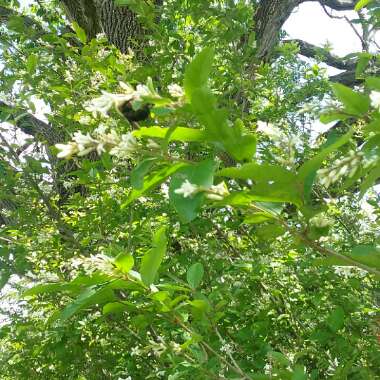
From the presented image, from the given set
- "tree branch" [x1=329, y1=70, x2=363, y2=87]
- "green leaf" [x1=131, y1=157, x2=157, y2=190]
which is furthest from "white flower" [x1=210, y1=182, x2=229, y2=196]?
"tree branch" [x1=329, y1=70, x2=363, y2=87]

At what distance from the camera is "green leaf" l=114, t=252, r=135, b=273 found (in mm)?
1022

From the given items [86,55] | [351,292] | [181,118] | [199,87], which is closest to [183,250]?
[351,292]

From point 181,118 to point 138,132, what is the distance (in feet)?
0.40

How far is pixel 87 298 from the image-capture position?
3.34 feet

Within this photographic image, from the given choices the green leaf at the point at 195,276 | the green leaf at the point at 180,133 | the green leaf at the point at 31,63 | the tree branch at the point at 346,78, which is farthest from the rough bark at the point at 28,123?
the tree branch at the point at 346,78

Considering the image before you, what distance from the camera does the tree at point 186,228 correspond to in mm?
914

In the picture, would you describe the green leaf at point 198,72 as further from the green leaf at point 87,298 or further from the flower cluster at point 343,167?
the green leaf at point 87,298

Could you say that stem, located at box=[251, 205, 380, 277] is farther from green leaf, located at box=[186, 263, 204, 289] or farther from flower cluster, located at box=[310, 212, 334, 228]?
green leaf, located at box=[186, 263, 204, 289]

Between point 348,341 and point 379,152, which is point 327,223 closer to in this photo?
point 379,152

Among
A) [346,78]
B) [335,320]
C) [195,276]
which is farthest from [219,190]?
[346,78]

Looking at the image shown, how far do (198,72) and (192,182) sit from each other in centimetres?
18

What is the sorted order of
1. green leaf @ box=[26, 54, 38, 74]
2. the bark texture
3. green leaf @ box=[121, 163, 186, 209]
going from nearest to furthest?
green leaf @ box=[121, 163, 186, 209] → green leaf @ box=[26, 54, 38, 74] → the bark texture

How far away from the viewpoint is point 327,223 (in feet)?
2.95

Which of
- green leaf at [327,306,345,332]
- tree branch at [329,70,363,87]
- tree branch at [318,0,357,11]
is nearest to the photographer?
green leaf at [327,306,345,332]
